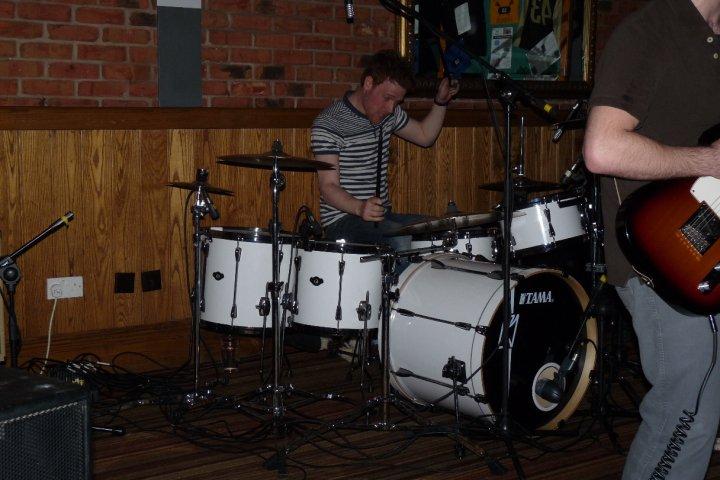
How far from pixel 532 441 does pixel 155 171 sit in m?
2.16

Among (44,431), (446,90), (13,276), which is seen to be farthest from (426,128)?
(44,431)

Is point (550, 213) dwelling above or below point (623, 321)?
above

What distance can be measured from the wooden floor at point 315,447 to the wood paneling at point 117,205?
0.58m

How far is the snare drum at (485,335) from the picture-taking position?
11.3 feet

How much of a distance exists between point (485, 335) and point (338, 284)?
0.74 meters

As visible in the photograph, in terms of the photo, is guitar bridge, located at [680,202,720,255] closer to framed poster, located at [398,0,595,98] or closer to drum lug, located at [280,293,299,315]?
drum lug, located at [280,293,299,315]

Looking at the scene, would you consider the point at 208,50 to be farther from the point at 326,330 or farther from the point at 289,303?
the point at 326,330

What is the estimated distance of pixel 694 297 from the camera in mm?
2133

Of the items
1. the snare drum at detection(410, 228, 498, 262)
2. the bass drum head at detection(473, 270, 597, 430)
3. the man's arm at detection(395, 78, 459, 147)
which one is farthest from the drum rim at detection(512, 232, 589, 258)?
the man's arm at detection(395, 78, 459, 147)

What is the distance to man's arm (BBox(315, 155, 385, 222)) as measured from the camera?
156 inches

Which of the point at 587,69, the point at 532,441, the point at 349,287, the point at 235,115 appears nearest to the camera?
the point at 532,441

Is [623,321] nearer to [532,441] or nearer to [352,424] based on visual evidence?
[532,441]

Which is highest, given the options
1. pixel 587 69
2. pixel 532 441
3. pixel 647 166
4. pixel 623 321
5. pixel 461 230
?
pixel 587 69

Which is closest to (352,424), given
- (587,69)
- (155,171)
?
(155,171)
